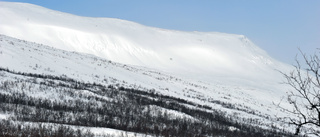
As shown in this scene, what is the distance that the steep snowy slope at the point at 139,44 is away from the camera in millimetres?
84413

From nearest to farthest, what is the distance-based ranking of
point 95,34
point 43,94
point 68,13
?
point 43,94
point 95,34
point 68,13

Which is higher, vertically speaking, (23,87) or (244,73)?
(244,73)

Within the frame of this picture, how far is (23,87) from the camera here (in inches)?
890

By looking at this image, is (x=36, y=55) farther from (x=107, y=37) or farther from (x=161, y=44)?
(x=161, y=44)

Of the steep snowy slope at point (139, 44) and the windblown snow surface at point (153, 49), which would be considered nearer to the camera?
the windblown snow surface at point (153, 49)

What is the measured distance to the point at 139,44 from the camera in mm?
101062

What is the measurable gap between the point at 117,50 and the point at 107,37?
8.91 meters

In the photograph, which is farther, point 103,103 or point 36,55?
point 36,55

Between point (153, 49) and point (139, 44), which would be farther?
point (153, 49)

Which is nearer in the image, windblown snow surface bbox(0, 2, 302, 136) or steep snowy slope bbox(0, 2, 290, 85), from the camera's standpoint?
windblown snow surface bbox(0, 2, 302, 136)

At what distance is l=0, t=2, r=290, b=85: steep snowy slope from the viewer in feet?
277

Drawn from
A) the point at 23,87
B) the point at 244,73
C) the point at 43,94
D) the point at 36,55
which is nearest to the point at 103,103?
the point at 43,94

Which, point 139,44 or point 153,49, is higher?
point 139,44

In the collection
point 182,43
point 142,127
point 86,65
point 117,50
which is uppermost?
point 182,43
